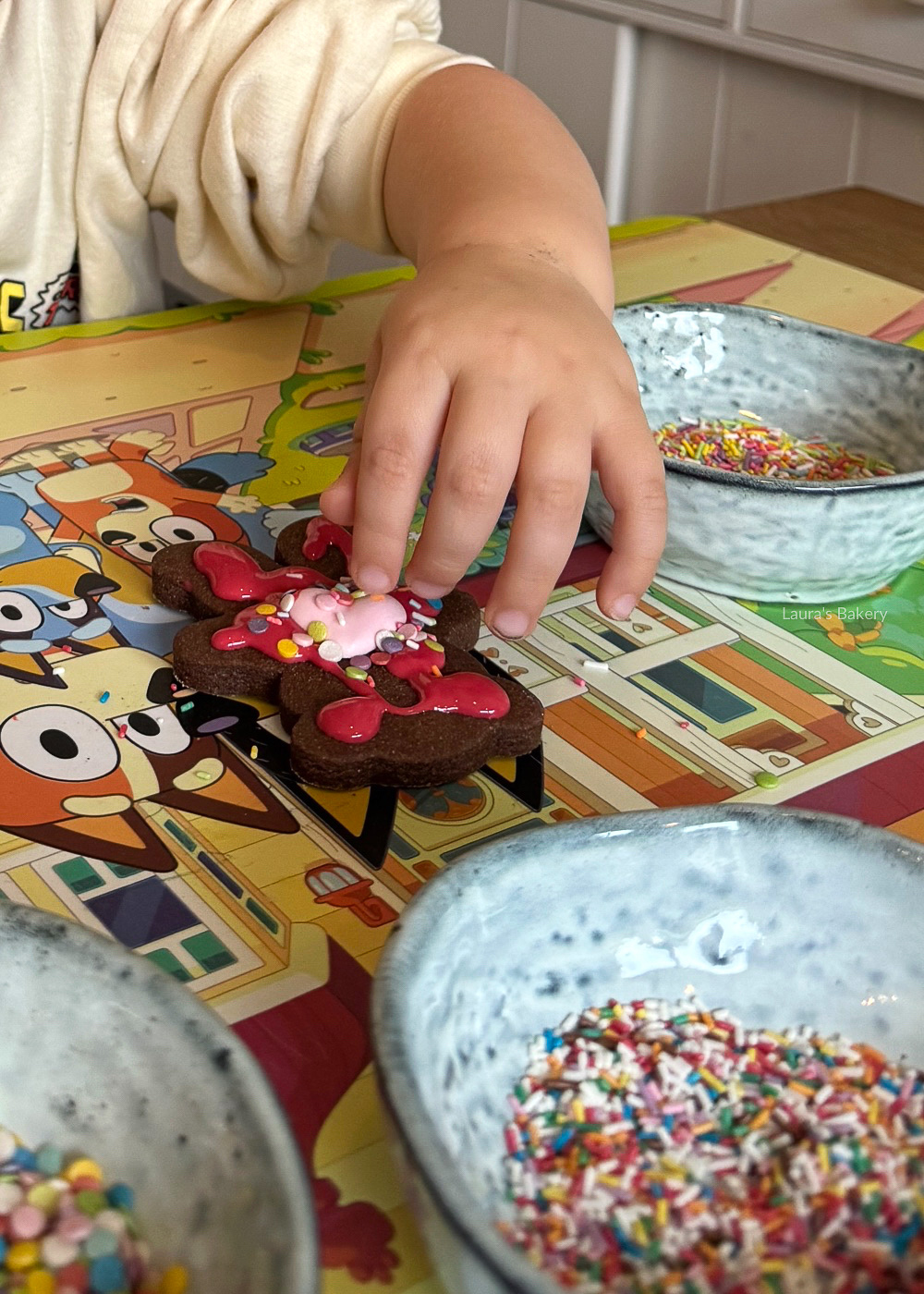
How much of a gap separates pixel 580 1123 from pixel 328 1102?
7cm

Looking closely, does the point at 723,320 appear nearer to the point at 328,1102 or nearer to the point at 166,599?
the point at 166,599

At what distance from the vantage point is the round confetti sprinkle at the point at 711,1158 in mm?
303

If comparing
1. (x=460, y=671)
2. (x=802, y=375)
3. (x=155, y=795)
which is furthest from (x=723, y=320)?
(x=155, y=795)

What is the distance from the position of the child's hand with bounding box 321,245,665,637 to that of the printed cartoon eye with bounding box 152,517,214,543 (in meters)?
0.12

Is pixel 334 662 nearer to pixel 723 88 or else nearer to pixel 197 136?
pixel 197 136

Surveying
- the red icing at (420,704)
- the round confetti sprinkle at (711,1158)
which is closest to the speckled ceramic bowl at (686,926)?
the round confetti sprinkle at (711,1158)

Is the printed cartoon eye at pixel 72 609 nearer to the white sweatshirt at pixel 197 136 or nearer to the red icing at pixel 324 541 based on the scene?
the red icing at pixel 324 541

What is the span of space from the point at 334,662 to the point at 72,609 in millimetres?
129

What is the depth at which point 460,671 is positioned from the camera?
505mm

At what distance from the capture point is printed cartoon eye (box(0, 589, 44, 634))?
543mm

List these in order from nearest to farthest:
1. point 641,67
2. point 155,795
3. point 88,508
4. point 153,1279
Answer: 1. point 153,1279
2. point 155,795
3. point 88,508
4. point 641,67

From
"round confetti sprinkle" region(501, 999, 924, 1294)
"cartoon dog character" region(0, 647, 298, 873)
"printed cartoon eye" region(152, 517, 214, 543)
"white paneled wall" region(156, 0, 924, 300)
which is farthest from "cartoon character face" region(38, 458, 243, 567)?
"white paneled wall" region(156, 0, 924, 300)

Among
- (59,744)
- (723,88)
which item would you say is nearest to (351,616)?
(59,744)

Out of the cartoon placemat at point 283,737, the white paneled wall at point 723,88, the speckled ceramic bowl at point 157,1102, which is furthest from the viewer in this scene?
the white paneled wall at point 723,88
